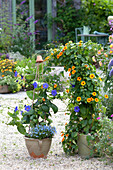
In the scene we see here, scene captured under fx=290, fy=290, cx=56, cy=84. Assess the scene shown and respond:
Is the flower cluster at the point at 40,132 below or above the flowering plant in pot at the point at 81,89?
below

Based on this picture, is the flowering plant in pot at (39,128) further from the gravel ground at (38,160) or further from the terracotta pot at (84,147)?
the terracotta pot at (84,147)

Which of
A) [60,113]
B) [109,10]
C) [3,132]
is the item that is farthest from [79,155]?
[109,10]

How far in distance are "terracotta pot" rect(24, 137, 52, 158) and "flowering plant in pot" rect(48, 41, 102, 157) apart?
19 cm

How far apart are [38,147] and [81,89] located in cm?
64

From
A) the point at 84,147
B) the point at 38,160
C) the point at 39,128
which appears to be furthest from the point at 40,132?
the point at 84,147

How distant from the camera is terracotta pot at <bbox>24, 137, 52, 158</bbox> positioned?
8.41 feet

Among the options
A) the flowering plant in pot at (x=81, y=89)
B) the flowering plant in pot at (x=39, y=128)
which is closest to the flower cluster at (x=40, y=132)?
the flowering plant in pot at (x=39, y=128)

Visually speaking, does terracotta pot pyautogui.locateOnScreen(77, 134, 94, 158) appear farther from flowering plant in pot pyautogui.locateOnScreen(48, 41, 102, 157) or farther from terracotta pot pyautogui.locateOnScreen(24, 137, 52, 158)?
terracotta pot pyautogui.locateOnScreen(24, 137, 52, 158)

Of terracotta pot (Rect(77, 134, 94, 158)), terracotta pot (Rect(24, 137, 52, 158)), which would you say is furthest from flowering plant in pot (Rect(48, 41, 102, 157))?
terracotta pot (Rect(24, 137, 52, 158))

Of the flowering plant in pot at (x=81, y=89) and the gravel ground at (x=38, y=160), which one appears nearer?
the gravel ground at (x=38, y=160)

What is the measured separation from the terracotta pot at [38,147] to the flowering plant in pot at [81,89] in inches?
7.5

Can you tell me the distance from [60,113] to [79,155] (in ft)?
5.81

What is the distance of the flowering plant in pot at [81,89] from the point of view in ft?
8.46

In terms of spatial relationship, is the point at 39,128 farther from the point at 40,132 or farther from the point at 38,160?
the point at 38,160
